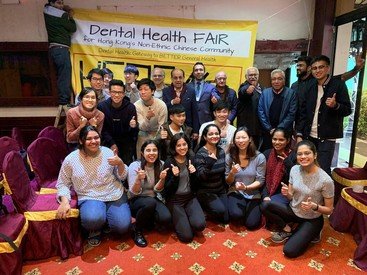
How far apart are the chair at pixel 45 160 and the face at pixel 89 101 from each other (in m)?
0.59

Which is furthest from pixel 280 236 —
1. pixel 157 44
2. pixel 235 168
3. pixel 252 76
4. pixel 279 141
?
pixel 157 44

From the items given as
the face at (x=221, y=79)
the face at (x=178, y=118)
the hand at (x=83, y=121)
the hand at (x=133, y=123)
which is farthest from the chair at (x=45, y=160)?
the face at (x=221, y=79)

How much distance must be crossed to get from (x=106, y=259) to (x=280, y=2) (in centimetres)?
400

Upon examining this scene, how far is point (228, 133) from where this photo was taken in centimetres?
307

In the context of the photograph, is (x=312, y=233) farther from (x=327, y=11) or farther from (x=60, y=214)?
(x=327, y=11)

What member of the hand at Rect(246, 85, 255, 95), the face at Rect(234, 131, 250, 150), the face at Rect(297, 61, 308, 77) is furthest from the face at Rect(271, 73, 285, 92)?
the face at Rect(234, 131, 250, 150)

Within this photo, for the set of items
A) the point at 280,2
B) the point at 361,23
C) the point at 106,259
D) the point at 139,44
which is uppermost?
the point at 280,2

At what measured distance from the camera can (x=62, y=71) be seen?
388 cm

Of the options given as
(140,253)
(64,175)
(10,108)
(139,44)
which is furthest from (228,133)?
(10,108)

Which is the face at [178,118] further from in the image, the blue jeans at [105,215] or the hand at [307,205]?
the hand at [307,205]

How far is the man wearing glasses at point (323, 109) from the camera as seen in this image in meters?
2.92

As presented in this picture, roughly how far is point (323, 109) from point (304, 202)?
1.18m

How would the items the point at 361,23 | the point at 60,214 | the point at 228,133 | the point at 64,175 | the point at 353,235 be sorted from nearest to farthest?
the point at 60,214 < the point at 64,175 < the point at 353,235 < the point at 228,133 < the point at 361,23

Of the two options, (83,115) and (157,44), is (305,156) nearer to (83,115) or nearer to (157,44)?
(83,115)
